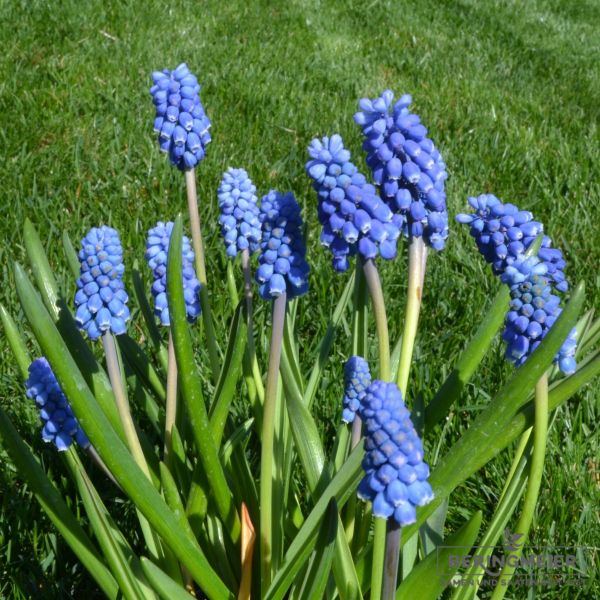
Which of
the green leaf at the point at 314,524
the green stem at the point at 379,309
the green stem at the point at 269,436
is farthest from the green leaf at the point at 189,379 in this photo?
the green stem at the point at 379,309

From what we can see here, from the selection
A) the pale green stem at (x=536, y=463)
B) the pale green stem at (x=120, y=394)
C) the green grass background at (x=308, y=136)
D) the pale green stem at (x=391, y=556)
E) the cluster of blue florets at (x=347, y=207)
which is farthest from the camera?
the green grass background at (x=308, y=136)

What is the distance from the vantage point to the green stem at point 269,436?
64.3 inches

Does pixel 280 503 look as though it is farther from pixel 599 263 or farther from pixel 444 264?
pixel 599 263

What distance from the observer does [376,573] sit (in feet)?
5.06

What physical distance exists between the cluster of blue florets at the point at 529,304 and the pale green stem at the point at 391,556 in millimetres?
453

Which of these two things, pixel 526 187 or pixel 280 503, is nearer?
pixel 280 503

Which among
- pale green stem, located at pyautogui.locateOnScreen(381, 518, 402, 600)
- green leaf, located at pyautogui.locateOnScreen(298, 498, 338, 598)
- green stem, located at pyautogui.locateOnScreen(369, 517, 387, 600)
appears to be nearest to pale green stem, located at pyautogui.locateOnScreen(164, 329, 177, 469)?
green leaf, located at pyautogui.locateOnScreen(298, 498, 338, 598)

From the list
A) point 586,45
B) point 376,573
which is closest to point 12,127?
point 376,573

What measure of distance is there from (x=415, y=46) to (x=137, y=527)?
551 cm

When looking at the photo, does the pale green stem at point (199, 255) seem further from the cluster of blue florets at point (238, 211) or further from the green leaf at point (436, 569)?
the green leaf at point (436, 569)

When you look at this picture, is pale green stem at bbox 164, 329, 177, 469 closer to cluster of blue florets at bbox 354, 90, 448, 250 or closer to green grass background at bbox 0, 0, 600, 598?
green grass background at bbox 0, 0, 600, 598

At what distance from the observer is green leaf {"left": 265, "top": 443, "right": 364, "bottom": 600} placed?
1588 millimetres

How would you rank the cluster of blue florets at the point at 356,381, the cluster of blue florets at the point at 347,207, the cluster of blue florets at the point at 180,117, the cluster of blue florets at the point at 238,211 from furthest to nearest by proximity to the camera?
the cluster of blue florets at the point at 238,211 → the cluster of blue florets at the point at 180,117 → the cluster of blue florets at the point at 356,381 → the cluster of blue florets at the point at 347,207

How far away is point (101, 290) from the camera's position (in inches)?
64.9
